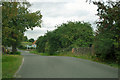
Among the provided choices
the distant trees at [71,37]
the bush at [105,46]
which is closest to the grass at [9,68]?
the bush at [105,46]

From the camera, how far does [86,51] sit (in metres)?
29.7

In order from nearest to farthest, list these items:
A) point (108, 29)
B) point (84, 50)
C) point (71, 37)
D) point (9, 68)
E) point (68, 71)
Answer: point (68, 71), point (9, 68), point (108, 29), point (84, 50), point (71, 37)

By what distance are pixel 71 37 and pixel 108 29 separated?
29584mm

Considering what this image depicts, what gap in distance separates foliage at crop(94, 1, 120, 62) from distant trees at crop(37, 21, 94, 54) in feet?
64.4

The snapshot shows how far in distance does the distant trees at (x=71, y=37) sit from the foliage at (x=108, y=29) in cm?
1961

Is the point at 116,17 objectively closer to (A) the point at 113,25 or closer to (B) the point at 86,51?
(A) the point at 113,25

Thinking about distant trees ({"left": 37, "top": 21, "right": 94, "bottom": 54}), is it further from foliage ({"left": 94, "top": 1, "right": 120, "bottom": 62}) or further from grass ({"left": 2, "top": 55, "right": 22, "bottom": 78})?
grass ({"left": 2, "top": 55, "right": 22, "bottom": 78})

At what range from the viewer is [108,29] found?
15758 mm

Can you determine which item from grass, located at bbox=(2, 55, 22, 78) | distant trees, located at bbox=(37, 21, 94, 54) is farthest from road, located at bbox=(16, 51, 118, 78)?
distant trees, located at bbox=(37, 21, 94, 54)

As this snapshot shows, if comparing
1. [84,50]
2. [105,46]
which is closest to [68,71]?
[105,46]

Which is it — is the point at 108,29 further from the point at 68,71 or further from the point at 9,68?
the point at 9,68

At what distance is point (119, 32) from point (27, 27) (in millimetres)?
18502

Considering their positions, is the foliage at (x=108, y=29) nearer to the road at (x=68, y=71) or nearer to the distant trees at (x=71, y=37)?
the road at (x=68, y=71)

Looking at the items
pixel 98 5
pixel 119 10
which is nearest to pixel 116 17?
pixel 119 10
